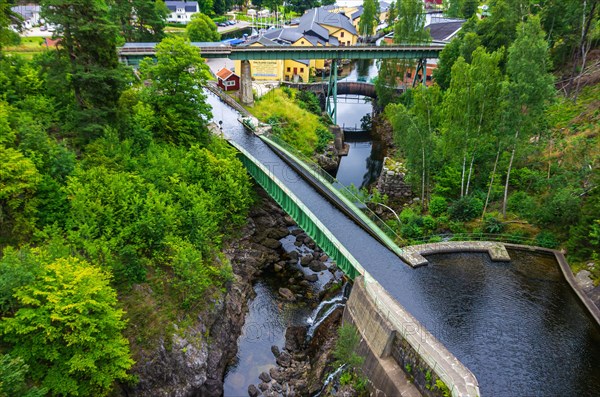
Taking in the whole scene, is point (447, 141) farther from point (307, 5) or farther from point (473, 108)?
point (307, 5)

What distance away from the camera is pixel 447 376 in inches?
788

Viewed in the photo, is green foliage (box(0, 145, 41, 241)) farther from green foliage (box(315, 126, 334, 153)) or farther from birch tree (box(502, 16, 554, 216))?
green foliage (box(315, 126, 334, 153))

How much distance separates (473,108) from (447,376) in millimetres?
Result: 23247

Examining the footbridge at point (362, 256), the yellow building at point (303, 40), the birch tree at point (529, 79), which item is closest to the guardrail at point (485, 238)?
the footbridge at point (362, 256)

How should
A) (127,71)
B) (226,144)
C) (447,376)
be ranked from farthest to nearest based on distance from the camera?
(226,144), (127,71), (447,376)

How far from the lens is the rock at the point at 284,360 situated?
3075 cm

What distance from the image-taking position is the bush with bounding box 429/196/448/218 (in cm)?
3956

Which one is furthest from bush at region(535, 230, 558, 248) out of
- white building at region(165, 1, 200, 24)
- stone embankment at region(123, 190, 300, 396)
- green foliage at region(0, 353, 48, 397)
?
white building at region(165, 1, 200, 24)

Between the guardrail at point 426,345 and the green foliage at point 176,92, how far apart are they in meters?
25.5

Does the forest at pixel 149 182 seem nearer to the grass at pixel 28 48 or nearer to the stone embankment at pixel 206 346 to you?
the stone embankment at pixel 206 346

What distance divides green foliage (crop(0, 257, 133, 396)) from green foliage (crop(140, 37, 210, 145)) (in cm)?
2157

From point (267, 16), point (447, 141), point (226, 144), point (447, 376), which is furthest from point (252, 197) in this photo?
point (267, 16)

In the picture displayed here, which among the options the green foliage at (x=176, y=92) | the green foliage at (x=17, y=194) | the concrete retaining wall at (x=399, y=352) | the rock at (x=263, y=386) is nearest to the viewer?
the concrete retaining wall at (x=399, y=352)

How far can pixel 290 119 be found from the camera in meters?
60.0
